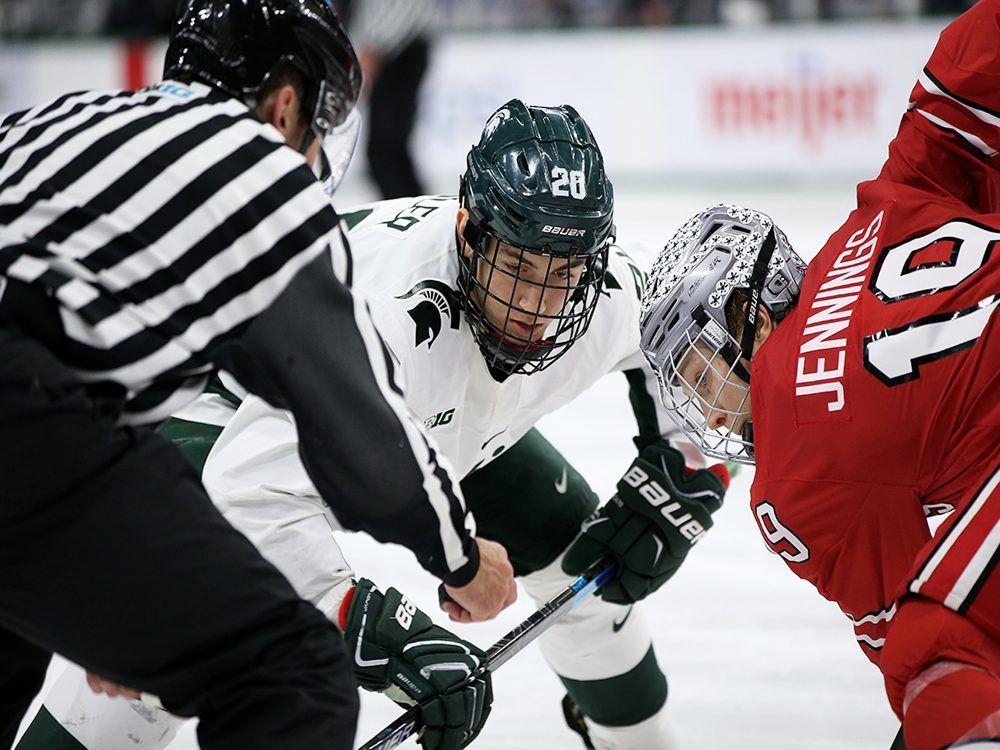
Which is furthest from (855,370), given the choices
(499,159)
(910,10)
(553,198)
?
(910,10)

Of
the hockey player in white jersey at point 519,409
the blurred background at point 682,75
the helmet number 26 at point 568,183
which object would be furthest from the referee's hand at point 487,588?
the blurred background at point 682,75

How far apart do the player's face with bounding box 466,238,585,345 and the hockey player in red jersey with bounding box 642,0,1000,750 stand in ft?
0.63

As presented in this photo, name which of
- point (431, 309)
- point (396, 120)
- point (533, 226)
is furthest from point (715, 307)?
point (396, 120)

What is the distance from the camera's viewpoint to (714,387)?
71.9 inches

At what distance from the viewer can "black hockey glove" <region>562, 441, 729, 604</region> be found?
7.72 ft

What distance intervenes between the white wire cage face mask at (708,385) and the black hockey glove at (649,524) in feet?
1.48

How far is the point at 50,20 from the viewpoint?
9.23 meters

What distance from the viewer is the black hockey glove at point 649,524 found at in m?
2.35

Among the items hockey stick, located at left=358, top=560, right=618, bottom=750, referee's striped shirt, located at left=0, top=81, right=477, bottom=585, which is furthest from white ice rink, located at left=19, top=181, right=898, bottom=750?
referee's striped shirt, located at left=0, top=81, right=477, bottom=585

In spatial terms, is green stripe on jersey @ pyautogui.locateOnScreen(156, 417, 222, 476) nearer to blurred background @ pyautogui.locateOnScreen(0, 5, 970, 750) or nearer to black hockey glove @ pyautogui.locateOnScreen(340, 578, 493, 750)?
black hockey glove @ pyautogui.locateOnScreen(340, 578, 493, 750)

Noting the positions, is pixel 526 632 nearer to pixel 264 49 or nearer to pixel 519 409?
pixel 519 409

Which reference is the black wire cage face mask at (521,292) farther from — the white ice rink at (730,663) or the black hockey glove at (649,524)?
the white ice rink at (730,663)

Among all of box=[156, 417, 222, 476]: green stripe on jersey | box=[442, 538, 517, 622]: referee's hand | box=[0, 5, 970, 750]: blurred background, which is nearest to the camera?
box=[442, 538, 517, 622]: referee's hand

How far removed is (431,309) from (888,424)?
79cm
